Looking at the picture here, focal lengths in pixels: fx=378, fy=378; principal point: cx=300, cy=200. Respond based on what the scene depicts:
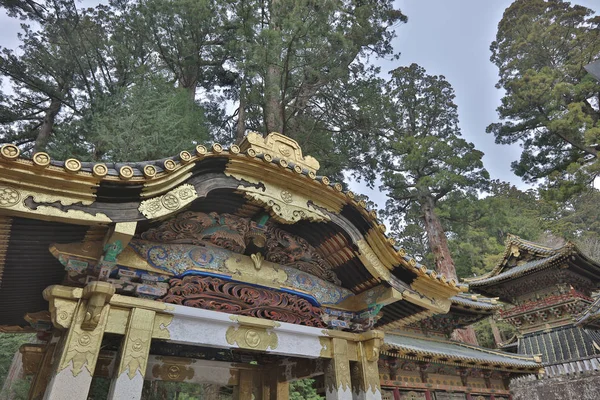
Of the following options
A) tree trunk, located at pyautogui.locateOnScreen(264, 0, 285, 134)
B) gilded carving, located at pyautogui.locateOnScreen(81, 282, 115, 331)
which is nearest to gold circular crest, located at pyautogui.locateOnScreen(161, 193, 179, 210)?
gilded carving, located at pyautogui.locateOnScreen(81, 282, 115, 331)

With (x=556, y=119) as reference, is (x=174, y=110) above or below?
below

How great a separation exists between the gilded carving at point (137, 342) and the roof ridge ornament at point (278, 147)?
2230mm

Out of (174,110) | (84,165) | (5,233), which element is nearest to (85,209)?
(84,165)

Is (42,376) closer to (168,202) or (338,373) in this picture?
(168,202)

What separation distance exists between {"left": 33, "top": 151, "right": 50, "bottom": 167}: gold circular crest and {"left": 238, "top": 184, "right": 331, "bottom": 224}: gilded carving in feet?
5.73

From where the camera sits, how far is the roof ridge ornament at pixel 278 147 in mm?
4680

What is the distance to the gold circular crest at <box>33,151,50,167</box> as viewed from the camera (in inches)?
115

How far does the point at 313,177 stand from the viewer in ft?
14.5

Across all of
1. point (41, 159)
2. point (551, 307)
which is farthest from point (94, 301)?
point (551, 307)

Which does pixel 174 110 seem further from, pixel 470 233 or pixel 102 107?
pixel 470 233

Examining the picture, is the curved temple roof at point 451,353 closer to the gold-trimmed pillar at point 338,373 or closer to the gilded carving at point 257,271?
the gold-trimmed pillar at point 338,373

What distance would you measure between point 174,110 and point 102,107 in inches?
94.5

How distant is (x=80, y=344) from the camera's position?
331 centimetres

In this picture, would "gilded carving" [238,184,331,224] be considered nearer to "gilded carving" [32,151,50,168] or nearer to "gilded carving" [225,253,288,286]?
"gilded carving" [225,253,288,286]
